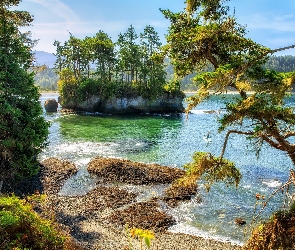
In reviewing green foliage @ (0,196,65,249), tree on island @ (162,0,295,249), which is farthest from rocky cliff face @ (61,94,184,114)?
green foliage @ (0,196,65,249)

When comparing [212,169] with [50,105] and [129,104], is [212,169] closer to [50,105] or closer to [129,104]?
[129,104]

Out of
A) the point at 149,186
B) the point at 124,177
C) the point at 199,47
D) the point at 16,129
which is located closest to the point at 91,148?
the point at 124,177

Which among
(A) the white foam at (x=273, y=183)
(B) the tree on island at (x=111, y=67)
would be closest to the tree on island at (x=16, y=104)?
(A) the white foam at (x=273, y=183)

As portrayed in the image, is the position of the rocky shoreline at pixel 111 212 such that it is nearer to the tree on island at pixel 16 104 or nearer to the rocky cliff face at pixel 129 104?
the tree on island at pixel 16 104

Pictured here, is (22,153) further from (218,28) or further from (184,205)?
Answer: (218,28)

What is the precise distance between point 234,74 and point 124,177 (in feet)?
68.7

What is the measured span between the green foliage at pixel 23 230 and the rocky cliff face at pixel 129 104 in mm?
75316

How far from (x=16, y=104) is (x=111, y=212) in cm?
1178

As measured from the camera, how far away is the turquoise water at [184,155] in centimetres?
2145

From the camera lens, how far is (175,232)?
1942cm

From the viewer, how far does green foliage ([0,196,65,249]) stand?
33.3ft

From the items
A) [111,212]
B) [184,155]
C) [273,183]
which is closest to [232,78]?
[111,212]

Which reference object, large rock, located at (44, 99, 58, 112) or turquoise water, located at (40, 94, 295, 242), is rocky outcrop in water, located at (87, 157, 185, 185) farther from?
large rock, located at (44, 99, 58, 112)

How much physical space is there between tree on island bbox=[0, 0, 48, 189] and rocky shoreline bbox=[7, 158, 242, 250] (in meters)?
3.99
